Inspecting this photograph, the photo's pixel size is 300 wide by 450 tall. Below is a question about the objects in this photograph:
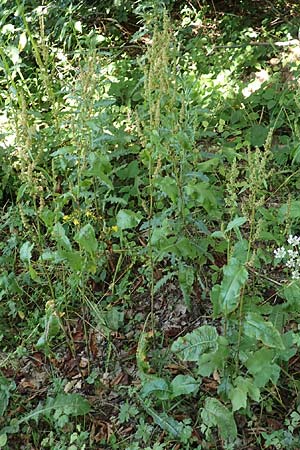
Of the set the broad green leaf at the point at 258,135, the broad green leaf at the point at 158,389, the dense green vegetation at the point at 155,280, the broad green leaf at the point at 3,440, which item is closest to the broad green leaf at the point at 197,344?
the dense green vegetation at the point at 155,280

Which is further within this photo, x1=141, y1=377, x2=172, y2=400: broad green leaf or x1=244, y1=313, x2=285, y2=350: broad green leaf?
x1=141, y1=377, x2=172, y2=400: broad green leaf

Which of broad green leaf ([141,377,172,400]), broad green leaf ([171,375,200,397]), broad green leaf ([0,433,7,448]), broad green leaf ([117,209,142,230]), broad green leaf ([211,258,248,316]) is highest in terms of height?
broad green leaf ([117,209,142,230])

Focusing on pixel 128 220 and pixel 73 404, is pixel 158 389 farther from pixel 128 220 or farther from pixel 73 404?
pixel 128 220

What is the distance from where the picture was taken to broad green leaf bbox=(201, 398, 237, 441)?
2361mm

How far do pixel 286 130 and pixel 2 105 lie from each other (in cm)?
221

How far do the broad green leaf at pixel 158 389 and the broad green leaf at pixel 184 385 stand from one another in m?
0.05

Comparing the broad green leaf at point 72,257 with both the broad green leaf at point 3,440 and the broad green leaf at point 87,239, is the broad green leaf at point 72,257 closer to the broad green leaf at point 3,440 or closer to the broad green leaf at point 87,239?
the broad green leaf at point 87,239

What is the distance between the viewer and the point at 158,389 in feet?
8.61

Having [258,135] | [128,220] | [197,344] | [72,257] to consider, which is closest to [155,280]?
[128,220]

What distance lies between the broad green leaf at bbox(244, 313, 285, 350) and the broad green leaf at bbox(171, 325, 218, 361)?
0.15m

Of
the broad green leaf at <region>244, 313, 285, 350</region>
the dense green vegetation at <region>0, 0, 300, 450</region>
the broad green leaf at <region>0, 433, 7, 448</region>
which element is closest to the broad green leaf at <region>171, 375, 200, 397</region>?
the dense green vegetation at <region>0, 0, 300, 450</region>

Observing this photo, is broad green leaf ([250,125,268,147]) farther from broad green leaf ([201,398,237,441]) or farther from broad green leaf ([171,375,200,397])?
broad green leaf ([201,398,237,441])

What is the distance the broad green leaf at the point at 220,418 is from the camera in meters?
2.36

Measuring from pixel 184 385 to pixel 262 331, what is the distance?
512mm
